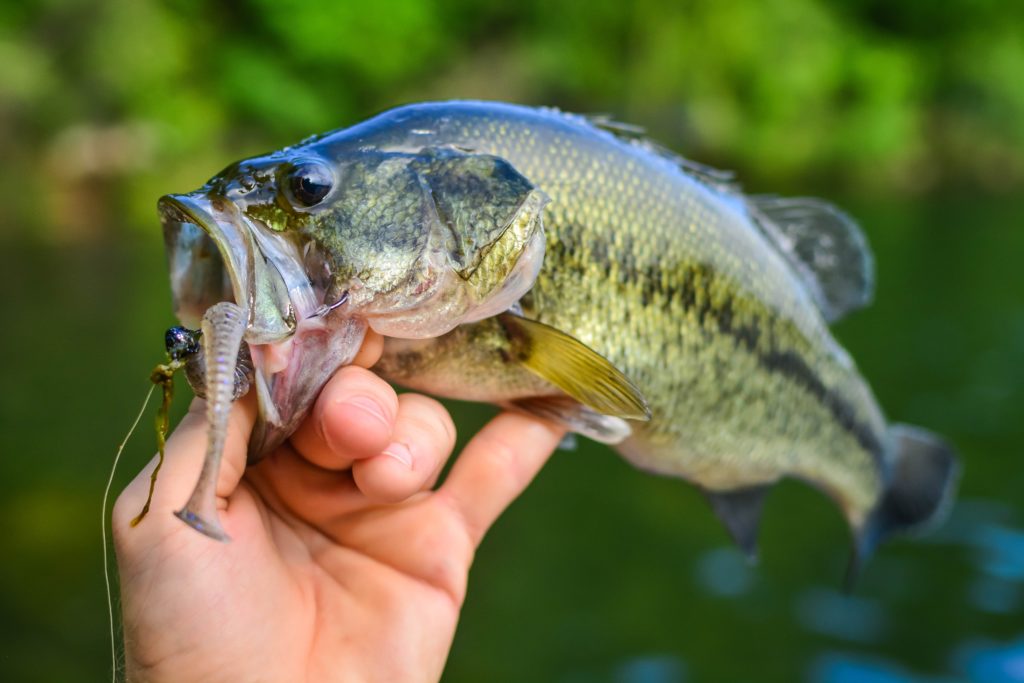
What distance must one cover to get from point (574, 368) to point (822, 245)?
3.18 ft

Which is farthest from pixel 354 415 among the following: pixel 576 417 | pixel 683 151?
pixel 683 151

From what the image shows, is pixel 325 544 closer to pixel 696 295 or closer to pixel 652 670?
pixel 696 295

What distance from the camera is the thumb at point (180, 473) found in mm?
1454

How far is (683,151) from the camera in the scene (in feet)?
86.0

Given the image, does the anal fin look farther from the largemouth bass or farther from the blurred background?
the blurred background

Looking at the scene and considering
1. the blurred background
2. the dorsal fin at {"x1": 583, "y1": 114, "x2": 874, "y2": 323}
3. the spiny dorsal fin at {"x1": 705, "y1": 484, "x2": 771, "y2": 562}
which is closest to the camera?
the dorsal fin at {"x1": 583, "y1": 114, "x2": 874, "y2": 323}

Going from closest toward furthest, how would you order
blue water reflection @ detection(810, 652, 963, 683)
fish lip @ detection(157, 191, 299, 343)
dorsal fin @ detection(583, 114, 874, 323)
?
fish lip @ detection(157, 191, 299, 343)
dorsal fin @ detection(583, 114, 874, 323)
blue water reflection @ detection(810, 652, 963, 683)

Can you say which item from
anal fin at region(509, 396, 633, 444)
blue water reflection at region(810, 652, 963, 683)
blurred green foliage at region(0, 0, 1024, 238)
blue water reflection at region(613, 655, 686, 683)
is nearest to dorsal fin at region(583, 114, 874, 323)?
anal fin at region(509, 396, 633, 444)

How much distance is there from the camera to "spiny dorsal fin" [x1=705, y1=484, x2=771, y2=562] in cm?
260

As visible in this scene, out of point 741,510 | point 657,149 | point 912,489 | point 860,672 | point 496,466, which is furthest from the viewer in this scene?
point 860,672

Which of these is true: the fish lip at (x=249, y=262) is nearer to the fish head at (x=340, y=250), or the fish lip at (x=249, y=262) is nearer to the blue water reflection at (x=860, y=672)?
the fish head at (x=340, y=250)

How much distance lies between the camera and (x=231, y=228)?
4.75ft

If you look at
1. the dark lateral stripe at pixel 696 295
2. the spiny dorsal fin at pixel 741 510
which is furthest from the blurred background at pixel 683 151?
the dark lateral stripe at pixel 696 295

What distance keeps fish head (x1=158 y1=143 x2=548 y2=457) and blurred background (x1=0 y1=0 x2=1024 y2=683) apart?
17.0 feet
